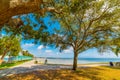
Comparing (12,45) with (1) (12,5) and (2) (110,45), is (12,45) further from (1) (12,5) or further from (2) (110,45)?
(1) (12,5)

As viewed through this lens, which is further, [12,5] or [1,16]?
[1,16]

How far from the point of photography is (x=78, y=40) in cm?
3020

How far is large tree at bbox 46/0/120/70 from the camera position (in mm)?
25406

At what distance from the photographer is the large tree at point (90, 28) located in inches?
1000

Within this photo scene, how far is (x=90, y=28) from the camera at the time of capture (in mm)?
29328

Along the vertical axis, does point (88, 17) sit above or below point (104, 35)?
above

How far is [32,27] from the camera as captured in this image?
19.2m

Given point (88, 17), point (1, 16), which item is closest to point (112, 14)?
point (88, 17)

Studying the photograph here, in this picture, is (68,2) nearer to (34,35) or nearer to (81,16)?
(34,35)

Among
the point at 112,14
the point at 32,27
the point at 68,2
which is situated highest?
the point at 112,14

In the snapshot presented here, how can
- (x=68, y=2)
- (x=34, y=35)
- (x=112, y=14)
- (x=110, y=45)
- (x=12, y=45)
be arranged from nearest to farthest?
(x=68, y=2), (x=34, y=35), (x=112, y=14), (x=110, y=45), (x=12, y=45)

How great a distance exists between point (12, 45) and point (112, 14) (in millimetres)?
28316

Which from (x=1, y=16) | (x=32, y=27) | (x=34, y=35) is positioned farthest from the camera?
(x=34, y=35)

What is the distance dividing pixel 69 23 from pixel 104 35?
5511 mm
